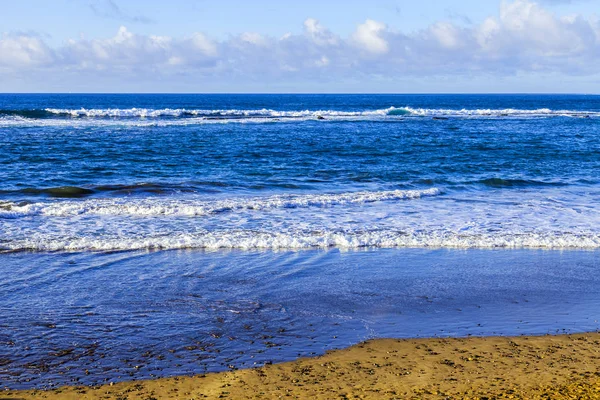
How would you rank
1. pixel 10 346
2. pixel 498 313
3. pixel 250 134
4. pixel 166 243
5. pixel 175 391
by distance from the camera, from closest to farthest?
pixel 175 391 < pixel 10 346 < pixel 498 313 < pixel 166 243 < pixel 250 134

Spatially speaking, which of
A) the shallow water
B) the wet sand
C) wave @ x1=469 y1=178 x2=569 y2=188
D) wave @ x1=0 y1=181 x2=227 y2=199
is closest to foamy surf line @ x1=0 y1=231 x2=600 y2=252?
the shallow water

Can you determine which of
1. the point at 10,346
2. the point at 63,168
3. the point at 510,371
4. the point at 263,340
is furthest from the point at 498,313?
the point at 63,168

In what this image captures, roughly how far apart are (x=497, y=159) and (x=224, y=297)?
2284 cm

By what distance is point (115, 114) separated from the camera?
197 ft

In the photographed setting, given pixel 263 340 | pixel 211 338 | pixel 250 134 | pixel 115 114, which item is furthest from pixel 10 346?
pixel 115 114

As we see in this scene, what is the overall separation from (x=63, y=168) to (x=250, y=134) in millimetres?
17074

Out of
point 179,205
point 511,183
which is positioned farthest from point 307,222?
point 511,183

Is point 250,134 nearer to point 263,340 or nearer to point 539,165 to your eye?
point 539,165

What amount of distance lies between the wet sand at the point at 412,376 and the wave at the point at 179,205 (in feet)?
30.5

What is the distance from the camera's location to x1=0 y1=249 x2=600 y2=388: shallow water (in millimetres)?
6789

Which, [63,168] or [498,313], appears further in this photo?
[63,168]

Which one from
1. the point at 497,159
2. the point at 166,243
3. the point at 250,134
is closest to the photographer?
the point at 166,243

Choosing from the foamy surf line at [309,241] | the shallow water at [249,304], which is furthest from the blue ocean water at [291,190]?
the shallow water at [249,304]

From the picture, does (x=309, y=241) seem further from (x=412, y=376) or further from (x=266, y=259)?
(x=412, y=376)
